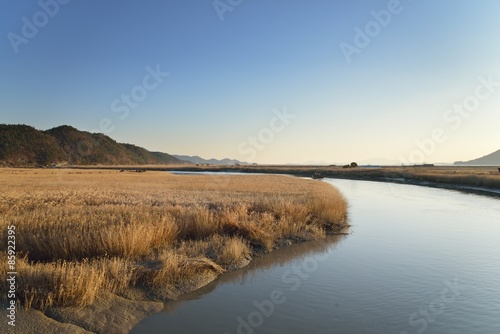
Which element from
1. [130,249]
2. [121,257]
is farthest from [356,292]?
[121,257]

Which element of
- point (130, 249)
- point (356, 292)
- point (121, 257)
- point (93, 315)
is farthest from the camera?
point (130, 249)

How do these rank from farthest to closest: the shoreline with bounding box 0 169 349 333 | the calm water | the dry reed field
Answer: the calm water, the dry reed field, the shoreline with bounding box 0 169 349 333

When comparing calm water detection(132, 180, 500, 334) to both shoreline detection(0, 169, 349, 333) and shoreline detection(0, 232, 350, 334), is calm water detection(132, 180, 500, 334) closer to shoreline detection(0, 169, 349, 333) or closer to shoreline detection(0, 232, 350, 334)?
shoreline detection(0, 232, 350, 334)

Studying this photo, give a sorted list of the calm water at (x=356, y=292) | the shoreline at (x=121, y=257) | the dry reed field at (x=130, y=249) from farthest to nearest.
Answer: the calm water at (x=356, y=292), the dry reed field at (x=130, y=249), the shoreline at (x=121, y=257)

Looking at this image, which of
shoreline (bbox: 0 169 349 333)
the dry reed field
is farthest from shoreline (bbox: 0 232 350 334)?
the dry reed field

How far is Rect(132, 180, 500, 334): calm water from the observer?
8398 mm

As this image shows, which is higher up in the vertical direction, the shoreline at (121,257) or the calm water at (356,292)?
the shoreline at (121,257)

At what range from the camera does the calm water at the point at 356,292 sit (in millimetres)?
8398

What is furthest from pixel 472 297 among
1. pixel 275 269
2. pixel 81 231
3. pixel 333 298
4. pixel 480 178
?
pixel 480 178

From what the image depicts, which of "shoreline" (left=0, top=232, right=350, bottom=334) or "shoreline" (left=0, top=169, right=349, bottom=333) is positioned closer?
"shoreline" (left=0, top=232, right=350, bottom=334)

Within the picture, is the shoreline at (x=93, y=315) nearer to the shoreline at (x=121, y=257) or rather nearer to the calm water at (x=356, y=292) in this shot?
the shoreline at (x=121, y=257)

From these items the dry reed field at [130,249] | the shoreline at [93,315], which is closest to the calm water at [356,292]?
the shoreline at [93,315]

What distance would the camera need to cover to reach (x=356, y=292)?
1049 centimetres

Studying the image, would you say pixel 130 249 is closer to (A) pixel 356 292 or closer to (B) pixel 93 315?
(B) pixel 93 315
